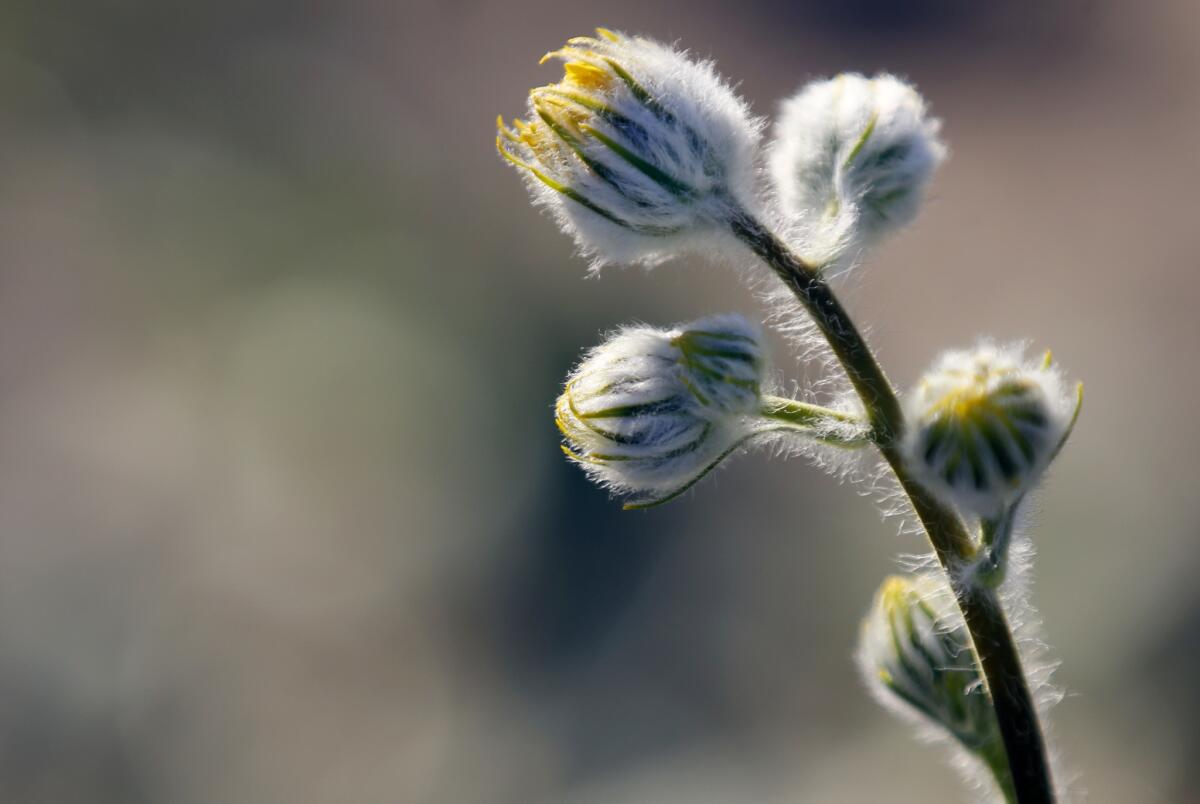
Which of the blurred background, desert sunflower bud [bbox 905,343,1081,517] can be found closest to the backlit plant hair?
desert sunflower bud [bbox 905,343,1081,517]

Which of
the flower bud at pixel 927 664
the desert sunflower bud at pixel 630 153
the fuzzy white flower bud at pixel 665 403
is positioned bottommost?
the flower bud at pixel 927 664

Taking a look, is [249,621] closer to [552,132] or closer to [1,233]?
[1,233]

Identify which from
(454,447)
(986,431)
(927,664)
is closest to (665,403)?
(986,431)

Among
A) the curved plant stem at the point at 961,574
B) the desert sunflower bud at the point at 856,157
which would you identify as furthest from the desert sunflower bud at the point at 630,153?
the curved plant stem at the point at 961,574

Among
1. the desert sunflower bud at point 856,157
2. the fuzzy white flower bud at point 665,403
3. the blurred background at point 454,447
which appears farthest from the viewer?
the blurred background at point 454,447

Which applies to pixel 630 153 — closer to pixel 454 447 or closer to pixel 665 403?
pixel 665 403

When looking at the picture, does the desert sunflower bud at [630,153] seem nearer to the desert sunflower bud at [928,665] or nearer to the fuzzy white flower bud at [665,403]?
the fuzzy white flower bud at [665,403]

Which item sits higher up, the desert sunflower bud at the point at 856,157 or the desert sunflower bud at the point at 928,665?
the desert sunflower bud at the point at 856,157

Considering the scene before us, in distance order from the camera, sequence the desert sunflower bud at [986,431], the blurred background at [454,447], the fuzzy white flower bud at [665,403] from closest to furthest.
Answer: the desert sunflower bud at [986,431] < the fuzzy white flower bud at [665,403] < the blurred background at [454,447]
